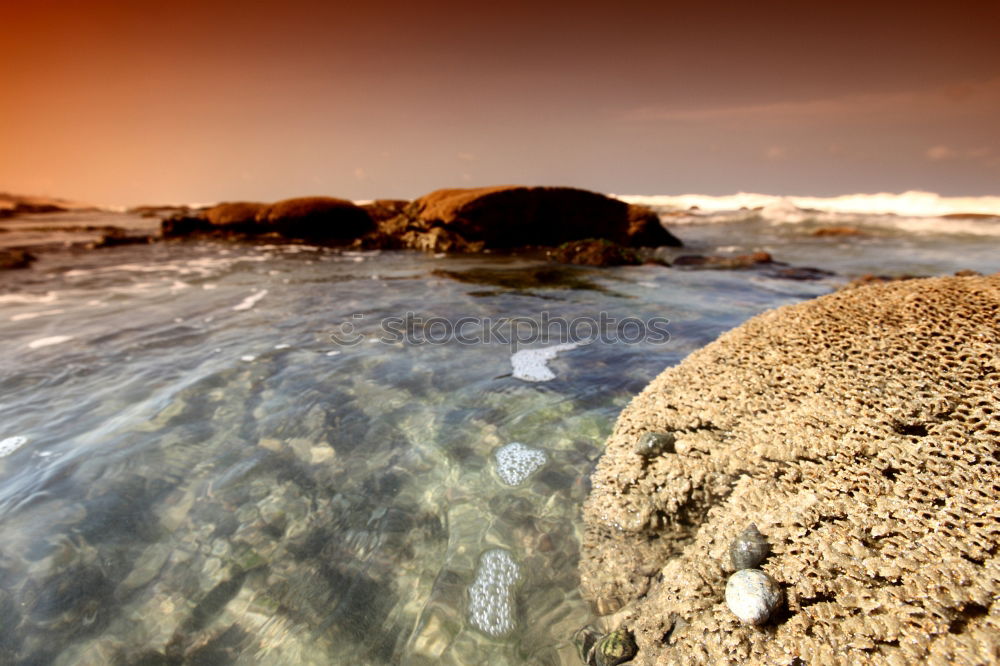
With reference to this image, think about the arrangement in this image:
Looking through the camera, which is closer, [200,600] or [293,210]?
[200,600]

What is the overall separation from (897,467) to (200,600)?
3208mm

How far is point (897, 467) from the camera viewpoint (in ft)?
5.96

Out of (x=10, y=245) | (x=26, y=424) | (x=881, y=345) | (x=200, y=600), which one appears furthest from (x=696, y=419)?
(x=10, y=245)

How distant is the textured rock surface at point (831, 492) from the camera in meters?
1.48

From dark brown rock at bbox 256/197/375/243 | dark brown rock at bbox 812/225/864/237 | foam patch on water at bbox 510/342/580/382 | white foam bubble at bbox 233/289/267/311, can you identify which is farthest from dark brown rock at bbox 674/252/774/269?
dark brown rock at bbox 256/197/375/243

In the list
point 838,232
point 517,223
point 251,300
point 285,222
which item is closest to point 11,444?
point 251,300

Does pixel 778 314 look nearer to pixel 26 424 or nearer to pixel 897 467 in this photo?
pixel 897 467

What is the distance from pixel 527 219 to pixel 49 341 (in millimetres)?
12013

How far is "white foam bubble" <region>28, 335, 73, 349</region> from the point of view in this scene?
5.39 m

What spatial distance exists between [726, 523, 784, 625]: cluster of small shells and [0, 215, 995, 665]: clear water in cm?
68

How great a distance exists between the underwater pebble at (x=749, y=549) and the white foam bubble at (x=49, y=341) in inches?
298

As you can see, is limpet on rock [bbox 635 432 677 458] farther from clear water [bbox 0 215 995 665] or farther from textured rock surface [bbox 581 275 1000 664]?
clear water [bbox 0 215 995 665]

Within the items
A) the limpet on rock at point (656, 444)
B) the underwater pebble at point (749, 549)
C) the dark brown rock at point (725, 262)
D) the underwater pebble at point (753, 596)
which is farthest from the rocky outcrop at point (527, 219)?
the underwater pebble at point (753, 596)

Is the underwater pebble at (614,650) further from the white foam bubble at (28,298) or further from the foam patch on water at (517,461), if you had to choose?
the white foam bubble at (28,298)
